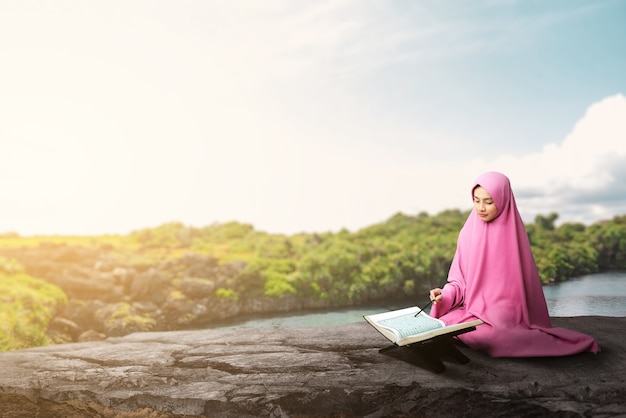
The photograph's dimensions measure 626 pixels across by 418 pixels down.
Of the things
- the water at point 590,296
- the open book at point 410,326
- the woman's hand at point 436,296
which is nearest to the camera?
the open book at point 410,326

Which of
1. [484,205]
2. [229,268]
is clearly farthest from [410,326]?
[229,268]

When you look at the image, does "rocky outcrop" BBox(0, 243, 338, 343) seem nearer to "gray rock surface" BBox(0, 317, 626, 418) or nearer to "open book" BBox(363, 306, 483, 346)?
"gray rock surface" BBox(0, 317, 626, 418)

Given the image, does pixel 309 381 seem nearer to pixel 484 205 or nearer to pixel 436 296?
pixel 436 296

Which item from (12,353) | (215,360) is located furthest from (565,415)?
(12,353)

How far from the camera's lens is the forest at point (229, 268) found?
34.2 ft

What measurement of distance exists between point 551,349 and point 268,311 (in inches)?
326

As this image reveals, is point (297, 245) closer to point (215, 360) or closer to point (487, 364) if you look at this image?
point (215, 360)

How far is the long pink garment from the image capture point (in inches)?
145

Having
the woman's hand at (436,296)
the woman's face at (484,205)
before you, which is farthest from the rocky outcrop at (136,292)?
the woman's face at (484,205)

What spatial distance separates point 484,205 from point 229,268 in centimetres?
879

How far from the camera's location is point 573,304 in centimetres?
844

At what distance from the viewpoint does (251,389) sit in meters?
3.64

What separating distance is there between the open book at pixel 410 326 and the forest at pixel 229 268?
7.42m

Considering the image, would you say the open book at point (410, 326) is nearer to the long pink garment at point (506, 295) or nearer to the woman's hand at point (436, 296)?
the woman's hand at point (436, 296)
